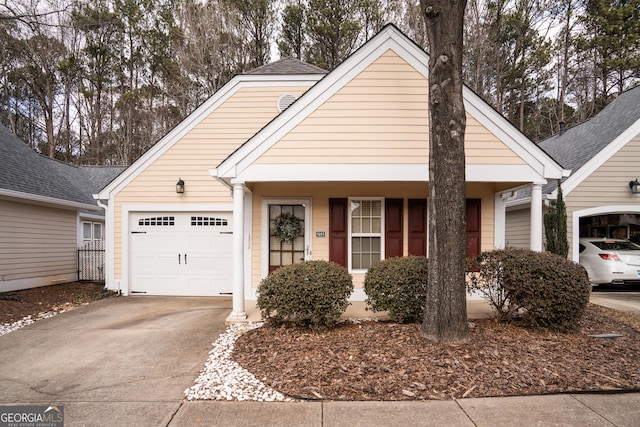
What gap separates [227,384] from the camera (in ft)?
11.7

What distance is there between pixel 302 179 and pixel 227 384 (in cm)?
338

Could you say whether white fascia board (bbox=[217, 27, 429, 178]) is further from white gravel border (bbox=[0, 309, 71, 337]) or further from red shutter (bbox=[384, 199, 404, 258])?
white gravel border (bbox=[0, 309, 71, 337])

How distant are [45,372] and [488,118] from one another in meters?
7.38

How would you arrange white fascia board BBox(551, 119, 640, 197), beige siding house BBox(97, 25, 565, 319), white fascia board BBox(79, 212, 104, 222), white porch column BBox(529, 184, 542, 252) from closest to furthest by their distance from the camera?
1. beige siding house BBox(97, 25, 565, 319)
2. white porch column BBox(529, 184, 542, 252)
3. white fascia board BBox(551, 119, 640, 197)
4. white fascia board BBox(79, 212, 104, 222)

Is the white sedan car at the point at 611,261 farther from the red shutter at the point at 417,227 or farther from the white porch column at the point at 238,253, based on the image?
the white porch column at the point at 238,253

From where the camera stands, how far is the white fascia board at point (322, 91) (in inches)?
229

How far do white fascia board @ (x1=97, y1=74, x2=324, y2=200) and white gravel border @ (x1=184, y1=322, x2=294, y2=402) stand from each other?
19.9 feet

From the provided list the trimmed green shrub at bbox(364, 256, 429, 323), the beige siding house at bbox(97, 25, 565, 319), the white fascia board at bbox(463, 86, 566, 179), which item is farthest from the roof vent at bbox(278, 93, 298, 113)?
the trimmed green shrub at bbox(364, 256, 429, 323)

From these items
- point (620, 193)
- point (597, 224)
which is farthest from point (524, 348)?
point (597, 224)

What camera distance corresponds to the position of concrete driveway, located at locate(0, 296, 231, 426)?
3275 millimetres

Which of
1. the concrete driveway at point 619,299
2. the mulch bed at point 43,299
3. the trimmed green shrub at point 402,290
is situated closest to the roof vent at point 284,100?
the trimmed green shrub at point 402,290

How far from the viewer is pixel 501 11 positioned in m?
15.5

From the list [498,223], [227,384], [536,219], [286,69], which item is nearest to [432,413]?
[227,384]

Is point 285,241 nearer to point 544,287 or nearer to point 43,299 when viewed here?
point 544,287
